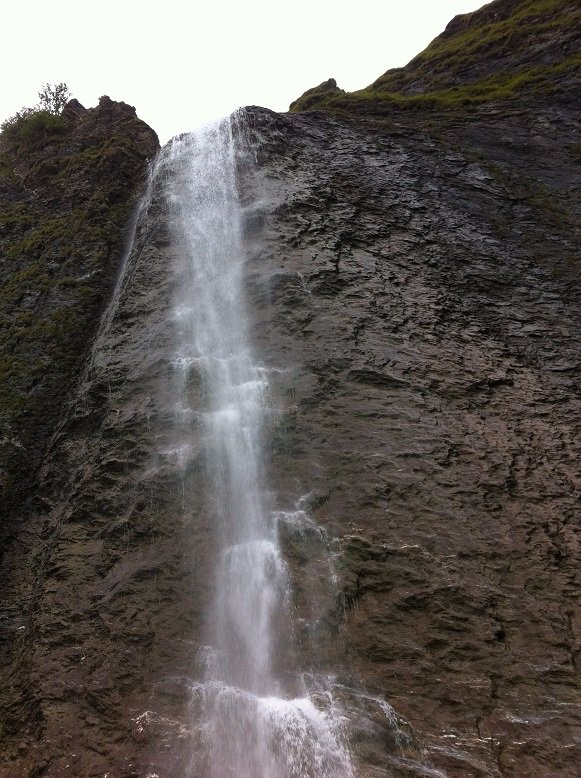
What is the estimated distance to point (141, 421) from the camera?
8.77 meters

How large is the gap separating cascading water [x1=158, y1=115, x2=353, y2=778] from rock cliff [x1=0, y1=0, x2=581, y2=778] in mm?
233

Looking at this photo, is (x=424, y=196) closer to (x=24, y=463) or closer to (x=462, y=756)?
(x=24, y=463)

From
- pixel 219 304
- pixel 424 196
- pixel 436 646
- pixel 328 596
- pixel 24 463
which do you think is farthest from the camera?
pixel 424 196

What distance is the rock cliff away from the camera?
Answer: 5.64 metres

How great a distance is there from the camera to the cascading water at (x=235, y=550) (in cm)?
539

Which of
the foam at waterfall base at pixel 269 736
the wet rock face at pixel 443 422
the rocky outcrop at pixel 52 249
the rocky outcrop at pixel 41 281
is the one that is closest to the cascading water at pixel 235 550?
the foam at waterfall base at pixel 269 736

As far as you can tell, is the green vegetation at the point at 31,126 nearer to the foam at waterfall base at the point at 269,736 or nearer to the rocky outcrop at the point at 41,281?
the rocky outcrop at the point at 41,281

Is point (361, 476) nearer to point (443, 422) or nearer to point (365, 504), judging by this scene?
point (365, 504)

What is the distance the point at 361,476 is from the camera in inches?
293

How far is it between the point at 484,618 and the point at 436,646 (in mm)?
609

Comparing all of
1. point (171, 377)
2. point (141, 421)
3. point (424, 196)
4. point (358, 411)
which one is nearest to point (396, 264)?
point (424, 196)

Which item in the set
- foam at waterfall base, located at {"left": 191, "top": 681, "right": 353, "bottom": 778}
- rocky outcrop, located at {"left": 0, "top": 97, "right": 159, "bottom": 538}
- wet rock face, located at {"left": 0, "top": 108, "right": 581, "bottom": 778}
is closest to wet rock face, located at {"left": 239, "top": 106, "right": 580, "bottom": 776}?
wet rock face, located at {"left": 0, "top": 108, "right": 581, "bottom": 778}

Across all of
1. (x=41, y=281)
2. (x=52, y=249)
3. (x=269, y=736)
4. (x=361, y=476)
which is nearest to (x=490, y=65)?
(x=52, y=249)

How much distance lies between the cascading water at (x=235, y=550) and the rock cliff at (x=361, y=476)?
0.76 feet
